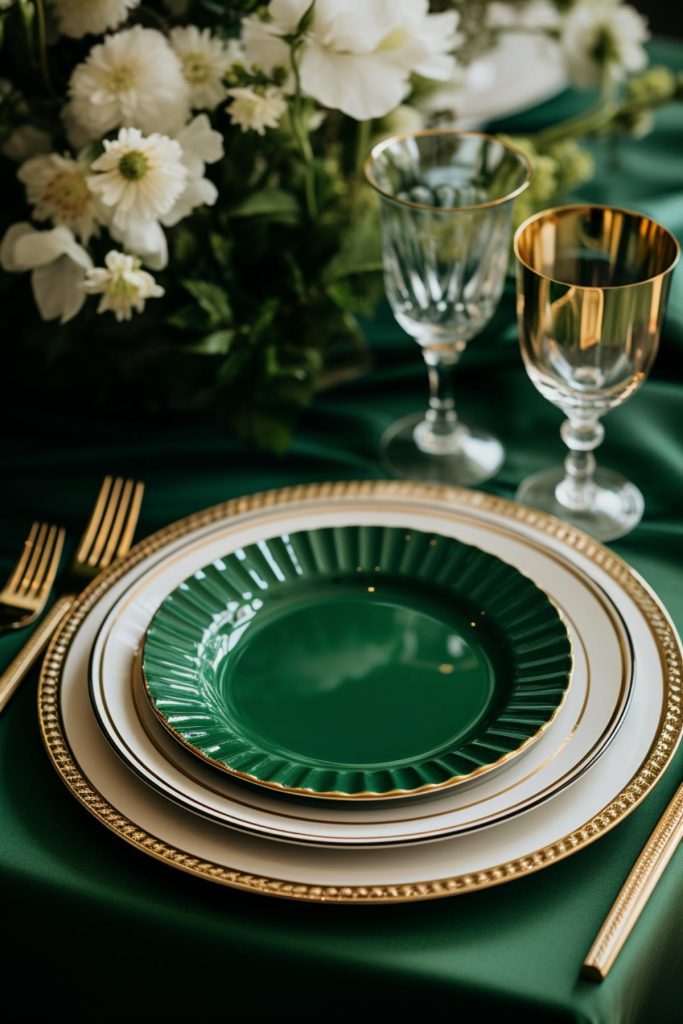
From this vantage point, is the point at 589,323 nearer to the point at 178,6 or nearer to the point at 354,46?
the point at 354,46

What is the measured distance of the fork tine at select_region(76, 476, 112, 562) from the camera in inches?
30.7

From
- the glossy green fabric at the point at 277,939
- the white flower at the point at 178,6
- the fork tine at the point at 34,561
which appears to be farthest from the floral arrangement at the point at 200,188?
the glossy green fabric at the point at 277,939

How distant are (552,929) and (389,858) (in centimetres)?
8

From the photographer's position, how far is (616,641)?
67 cm

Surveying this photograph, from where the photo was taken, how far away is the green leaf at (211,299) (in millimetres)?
815

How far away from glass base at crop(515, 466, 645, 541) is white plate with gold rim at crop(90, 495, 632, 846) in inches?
3.4

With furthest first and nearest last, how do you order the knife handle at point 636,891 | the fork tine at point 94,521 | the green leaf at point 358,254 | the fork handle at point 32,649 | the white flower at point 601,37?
the white flower at point 601,37 → the green leaf at point 358,254 → the fork tine at point 94,521 → the fork handle at point 32,649 → the knife handle at point 636,891

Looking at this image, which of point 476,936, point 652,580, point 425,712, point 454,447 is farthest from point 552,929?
point 454,447

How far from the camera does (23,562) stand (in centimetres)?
79

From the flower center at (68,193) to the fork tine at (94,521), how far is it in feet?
0.61

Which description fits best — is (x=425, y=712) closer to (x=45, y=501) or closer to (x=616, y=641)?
(x=616, y=641)

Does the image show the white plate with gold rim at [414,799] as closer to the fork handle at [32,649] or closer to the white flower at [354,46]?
the fork handle at [32,649]

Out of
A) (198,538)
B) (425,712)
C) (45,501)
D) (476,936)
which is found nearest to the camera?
(476,936)

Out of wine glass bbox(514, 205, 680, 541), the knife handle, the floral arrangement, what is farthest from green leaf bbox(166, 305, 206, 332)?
the knife handle
